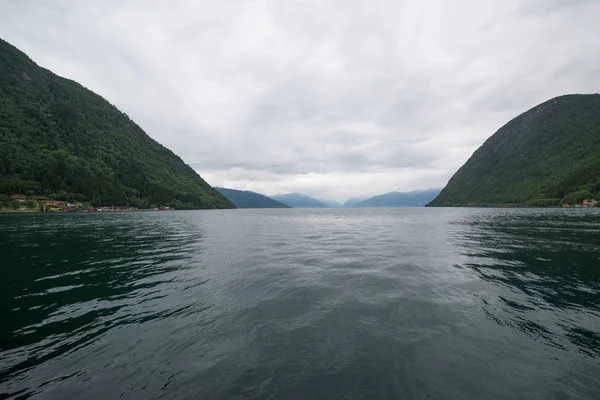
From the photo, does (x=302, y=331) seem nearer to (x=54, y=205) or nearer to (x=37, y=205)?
(x=37, y=205)

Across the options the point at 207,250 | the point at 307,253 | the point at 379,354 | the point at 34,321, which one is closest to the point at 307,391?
the point at 379,354

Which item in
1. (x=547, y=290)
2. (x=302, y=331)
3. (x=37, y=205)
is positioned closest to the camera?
(x=302, y=331)

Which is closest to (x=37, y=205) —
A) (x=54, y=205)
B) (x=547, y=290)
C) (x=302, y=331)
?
(x=54, y=205)

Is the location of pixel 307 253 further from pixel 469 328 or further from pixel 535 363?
pixel 535 363

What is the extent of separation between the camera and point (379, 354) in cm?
1051

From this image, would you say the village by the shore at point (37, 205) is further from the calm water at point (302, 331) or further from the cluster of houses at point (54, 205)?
the calm water at point (302, 331)

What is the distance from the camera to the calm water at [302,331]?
874cm

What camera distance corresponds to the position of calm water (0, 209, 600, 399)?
8.74 metres

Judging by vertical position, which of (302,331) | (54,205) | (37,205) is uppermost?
(54,205)

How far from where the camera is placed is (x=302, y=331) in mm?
12633

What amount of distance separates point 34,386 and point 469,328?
722 inches

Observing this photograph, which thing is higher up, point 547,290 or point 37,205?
point 37,205

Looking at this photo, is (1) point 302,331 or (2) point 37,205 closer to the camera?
(1) point 302,331

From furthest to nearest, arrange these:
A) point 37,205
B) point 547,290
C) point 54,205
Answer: point 54,205 < point 37,205 < point 547,290
